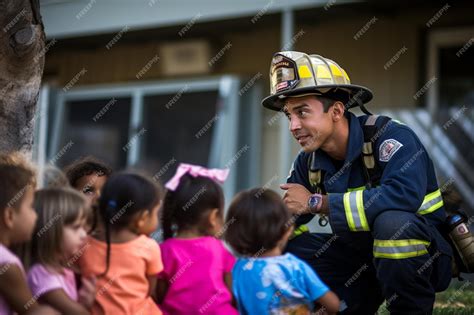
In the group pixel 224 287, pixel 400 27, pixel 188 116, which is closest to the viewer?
pixel 224 287

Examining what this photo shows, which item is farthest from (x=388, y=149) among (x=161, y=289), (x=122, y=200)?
A: (x=122, y=200)

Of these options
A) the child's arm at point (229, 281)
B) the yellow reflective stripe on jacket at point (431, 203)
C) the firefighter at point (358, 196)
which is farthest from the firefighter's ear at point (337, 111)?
the child's arm at point (229, 281)

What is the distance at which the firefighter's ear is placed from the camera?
421 cm

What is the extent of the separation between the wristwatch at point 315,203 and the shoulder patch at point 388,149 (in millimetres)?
353

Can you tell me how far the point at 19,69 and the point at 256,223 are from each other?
4.88 ft

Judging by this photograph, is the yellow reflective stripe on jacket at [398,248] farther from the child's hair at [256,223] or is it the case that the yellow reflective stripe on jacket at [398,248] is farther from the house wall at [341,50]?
the house wall at [341,50]

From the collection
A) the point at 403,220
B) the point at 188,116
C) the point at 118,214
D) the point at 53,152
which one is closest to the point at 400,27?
the point at 188,116

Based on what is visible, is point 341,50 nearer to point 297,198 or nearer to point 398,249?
point 297,198

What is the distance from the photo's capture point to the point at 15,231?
3043mm

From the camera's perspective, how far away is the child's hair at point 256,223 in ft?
11.1

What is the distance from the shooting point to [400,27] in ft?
31.0

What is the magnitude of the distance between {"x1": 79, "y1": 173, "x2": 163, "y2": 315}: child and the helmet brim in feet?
3.68

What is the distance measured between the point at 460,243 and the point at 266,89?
6581 mm

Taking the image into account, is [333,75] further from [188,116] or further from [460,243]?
[188,116]
